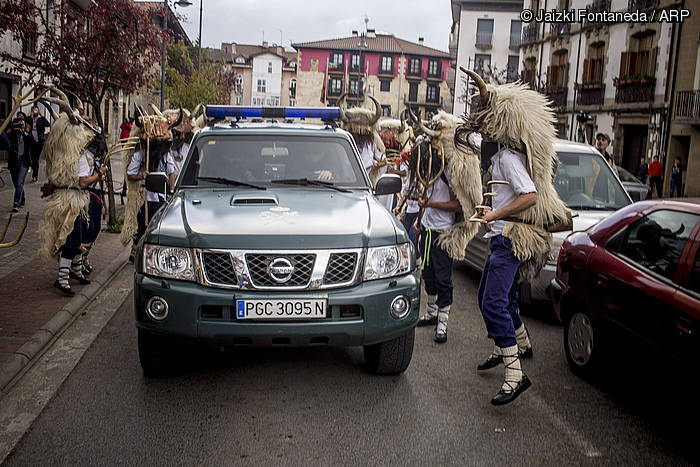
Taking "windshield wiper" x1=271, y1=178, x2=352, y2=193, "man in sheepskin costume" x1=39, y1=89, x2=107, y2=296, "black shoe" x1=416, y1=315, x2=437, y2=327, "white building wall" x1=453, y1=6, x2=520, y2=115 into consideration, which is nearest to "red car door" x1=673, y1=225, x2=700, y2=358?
"windshield wiper" x1=271, y1=178, x2=352, y2=193

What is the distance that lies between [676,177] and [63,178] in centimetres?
2574

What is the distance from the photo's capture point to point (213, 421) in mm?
4520

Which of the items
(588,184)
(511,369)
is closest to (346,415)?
(511,369)

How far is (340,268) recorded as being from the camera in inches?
188

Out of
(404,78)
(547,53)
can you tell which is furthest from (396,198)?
(404,78)

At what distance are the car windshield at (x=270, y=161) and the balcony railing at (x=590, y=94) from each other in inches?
1258

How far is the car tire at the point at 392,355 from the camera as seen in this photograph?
5.29m

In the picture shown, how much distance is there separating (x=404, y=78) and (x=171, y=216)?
9313 centimetres

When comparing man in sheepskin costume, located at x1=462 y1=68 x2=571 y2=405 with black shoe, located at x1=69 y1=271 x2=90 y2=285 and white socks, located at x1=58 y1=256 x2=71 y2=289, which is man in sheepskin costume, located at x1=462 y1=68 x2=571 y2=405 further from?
black shoe, located at x1=69 y1=271 x2=90 y2=285

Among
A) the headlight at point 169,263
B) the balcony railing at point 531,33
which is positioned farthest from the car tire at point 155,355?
the balcony railing at point 531,33

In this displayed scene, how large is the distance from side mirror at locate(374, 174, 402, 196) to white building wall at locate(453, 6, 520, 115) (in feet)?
202

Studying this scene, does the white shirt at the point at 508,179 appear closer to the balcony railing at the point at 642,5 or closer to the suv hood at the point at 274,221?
the suv hood at the point at 274,221

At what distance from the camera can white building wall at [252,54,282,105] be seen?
341 ft

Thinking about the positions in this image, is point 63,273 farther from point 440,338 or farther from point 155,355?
point 440,338
